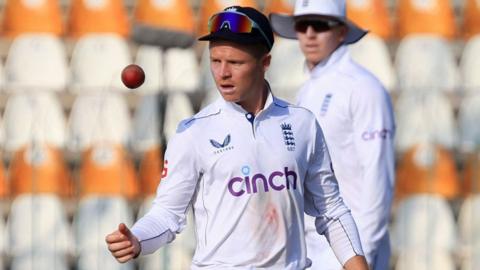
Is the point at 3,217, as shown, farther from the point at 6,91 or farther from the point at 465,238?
the point at 465,238

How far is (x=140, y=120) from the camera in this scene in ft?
33.5

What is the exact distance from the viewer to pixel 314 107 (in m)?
6.60

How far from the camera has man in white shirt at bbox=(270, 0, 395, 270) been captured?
6.52m

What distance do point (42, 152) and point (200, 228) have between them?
5.48 m

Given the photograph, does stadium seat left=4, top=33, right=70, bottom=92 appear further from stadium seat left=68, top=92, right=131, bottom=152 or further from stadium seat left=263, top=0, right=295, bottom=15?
stadium seat left=263, top=0, right=295, bottom=15

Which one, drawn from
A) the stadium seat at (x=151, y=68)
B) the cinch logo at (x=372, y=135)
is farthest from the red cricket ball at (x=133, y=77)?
the stadium seat at (x=151, y=68)

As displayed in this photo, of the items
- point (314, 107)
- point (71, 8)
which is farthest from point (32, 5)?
point (314, 107)

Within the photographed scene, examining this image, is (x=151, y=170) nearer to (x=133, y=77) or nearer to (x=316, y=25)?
(x=316, y=25)

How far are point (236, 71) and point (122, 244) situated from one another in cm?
82

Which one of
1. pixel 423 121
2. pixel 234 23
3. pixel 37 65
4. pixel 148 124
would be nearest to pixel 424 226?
pixel 423 121

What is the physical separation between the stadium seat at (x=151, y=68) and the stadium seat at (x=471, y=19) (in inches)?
111

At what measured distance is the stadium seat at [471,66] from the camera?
10852mm

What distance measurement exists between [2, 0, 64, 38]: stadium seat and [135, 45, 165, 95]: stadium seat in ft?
2.67

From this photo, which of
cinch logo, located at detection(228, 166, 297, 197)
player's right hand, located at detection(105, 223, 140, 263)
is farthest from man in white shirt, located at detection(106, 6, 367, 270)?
player's right hand, located at detection(105, 223, 140, 263)
